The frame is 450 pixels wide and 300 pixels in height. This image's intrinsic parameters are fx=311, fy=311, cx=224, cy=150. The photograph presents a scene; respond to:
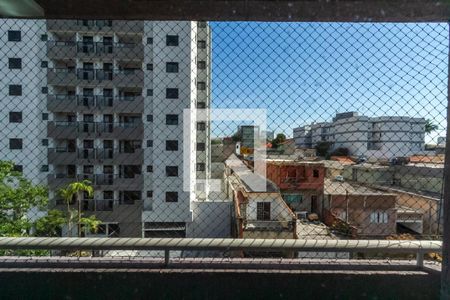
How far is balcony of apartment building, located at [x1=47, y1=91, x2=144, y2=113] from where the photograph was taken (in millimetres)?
13453

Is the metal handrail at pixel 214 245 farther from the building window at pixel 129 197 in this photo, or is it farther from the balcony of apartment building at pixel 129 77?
the balcony of apartment building at pixel 129 77

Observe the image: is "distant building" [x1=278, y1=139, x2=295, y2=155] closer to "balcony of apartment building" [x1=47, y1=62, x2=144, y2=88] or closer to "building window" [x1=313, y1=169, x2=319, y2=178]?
"building window" [x1=313, y1=169, x2=319, y2=178]

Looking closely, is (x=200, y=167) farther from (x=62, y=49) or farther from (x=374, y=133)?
(x=374, y=133)

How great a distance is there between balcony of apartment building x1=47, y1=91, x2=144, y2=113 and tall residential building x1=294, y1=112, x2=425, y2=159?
11762mm

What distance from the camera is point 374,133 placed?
2.74m

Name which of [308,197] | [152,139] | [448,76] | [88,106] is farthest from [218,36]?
[88,106]

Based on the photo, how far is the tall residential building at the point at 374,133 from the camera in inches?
76.2

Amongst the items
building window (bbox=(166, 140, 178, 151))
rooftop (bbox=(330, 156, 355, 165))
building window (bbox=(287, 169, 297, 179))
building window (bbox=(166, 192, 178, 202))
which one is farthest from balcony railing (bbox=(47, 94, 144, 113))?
rooftop (bbox=(330, 156, 355, 165))

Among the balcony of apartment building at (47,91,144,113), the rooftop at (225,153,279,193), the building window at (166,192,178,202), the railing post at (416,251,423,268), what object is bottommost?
the building window at (166,192,178,202)

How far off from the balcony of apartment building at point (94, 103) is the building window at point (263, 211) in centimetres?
862

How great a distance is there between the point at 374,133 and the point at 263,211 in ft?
12.5

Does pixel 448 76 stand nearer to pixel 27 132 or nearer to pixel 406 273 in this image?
pixel 406 273

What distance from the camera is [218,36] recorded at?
5.60ft

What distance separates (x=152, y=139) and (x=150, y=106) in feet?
4.72
